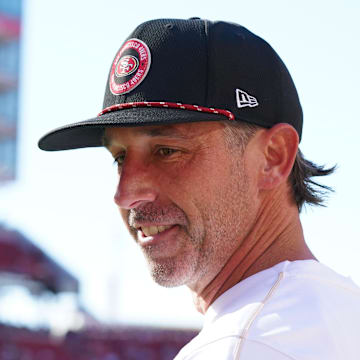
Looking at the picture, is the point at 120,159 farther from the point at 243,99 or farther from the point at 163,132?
the point at 243,99

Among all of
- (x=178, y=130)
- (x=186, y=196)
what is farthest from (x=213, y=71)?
(x=186, y=196)

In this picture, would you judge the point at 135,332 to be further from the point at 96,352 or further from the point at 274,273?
the point at 274,273

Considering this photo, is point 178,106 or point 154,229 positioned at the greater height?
point 178,106

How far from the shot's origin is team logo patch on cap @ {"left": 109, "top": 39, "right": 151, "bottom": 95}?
2.02 m

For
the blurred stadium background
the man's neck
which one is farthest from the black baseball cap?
the blurred stadium background

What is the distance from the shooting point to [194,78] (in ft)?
6.51

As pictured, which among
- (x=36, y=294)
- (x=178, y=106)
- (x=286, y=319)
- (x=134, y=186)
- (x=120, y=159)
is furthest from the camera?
(x=36, y=294)

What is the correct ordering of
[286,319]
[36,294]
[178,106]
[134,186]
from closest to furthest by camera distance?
[286,319]
[178,106]
[134,186]
[36,294]

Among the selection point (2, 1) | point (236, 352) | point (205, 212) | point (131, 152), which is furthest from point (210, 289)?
point (2, 1)

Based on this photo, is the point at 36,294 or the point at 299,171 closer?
the point at 299,171

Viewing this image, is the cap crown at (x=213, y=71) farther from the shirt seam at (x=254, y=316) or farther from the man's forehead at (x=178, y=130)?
the shirt seam at (x=254, y=316)

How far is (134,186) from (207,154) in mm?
196

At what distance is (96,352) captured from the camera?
53.3 ft

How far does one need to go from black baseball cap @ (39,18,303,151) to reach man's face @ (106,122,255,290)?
0.32 feet
